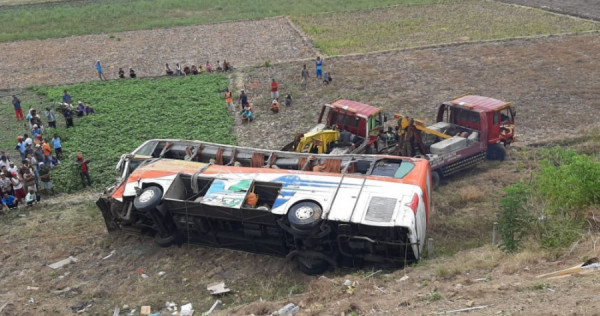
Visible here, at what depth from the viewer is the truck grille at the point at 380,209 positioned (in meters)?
11.7

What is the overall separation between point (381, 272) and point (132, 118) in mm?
16060

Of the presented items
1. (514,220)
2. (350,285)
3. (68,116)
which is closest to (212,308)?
(350,285)

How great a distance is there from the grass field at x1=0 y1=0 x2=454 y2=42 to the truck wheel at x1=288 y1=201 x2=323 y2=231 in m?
40.1

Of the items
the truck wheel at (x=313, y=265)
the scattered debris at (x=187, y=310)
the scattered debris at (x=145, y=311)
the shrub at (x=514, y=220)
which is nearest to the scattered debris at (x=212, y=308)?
the scattered debris at (x=187, y=310)

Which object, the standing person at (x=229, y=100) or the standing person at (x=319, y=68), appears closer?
the standing person at (x=229, y=100)

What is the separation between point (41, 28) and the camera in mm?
51094

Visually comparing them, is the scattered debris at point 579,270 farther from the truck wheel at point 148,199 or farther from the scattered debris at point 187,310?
the truck wheel at point 148,199

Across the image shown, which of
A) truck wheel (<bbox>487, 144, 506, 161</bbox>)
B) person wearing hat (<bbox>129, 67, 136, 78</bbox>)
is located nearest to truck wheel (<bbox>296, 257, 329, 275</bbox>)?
truck wheel (<bbox>487, 144, 506, 161</bbox>)

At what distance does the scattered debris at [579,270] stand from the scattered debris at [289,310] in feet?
13.8

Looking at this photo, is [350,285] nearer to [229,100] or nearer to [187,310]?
[187,310]

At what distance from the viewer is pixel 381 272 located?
1201 cm

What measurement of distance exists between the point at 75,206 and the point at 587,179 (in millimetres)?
13672

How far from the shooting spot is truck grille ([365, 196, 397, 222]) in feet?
38.5

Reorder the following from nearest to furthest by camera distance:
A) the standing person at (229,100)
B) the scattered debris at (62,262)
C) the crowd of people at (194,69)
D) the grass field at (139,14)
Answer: the scattered debris at (62,262)
the standing person at (229,100)
the crowd of people at (194,69)
the grass field at (139,14)
